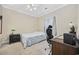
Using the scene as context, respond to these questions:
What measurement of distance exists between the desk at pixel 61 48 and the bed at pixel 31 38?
0.21 m

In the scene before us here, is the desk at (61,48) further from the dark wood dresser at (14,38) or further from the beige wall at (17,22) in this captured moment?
the dark wood dresser at (14,38)

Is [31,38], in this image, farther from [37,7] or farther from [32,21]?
[37,7]

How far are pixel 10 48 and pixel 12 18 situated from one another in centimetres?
47

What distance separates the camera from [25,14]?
1.94 meters

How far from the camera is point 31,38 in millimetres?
1896

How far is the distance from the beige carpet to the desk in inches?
5.1

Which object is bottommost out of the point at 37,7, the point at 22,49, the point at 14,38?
the point at 22,49

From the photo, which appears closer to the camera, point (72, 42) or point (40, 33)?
point (72, 42)

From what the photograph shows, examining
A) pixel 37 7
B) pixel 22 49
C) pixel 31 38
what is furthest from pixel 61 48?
pixel 37 7

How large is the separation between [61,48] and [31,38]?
497 millimetres

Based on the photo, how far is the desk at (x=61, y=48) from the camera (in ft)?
6.04
